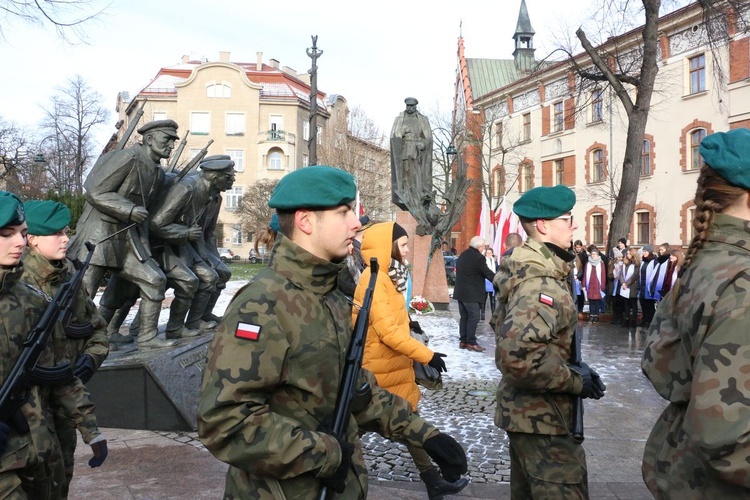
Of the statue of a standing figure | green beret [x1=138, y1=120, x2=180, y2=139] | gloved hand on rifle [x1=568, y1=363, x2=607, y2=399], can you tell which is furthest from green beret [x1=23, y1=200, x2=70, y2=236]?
the statue of a standing figure

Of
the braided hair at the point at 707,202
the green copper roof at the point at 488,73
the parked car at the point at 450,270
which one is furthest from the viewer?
the green copper roof at the point at 488,73

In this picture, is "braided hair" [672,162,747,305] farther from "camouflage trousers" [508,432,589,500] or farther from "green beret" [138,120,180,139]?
"green beret" [138,120,180,139]

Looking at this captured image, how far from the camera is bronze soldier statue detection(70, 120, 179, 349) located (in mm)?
5809

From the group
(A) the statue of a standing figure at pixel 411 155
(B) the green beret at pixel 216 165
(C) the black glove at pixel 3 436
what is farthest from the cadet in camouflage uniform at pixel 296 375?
(A) the statue of a standing figure at pixel 411 155

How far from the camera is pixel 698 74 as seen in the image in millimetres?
29078

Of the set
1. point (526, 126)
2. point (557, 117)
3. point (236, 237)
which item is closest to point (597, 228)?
point (557, 117)

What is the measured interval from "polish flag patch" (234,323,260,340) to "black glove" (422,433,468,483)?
738mm

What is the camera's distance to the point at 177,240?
652 centimetres

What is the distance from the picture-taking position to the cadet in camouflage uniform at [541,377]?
111 inches

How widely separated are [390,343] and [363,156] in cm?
3600

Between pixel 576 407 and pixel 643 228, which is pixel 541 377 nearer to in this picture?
pixel 576 407

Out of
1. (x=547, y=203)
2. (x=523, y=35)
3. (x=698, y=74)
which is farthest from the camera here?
(x=523, y=35)

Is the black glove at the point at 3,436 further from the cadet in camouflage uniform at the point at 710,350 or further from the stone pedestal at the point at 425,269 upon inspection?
the stone pedestal at the point at 425,269

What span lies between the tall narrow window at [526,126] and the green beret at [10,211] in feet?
135
